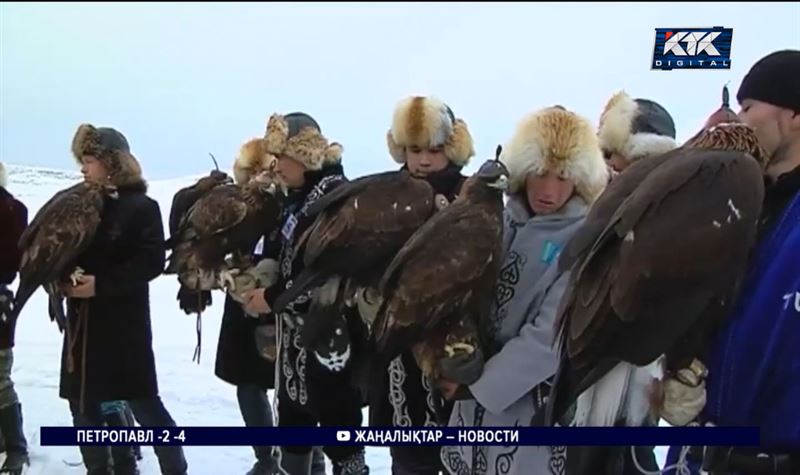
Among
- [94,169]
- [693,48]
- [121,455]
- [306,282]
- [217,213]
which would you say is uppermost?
[693,48]

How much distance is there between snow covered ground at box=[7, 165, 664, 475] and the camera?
3.08 m

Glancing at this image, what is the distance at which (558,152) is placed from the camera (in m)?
2.09

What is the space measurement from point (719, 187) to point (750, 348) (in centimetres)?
31

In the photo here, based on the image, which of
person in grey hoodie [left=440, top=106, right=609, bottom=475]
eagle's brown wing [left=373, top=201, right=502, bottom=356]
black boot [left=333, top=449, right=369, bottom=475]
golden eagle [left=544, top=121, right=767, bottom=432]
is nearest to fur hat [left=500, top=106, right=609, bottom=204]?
person in grey hoodie [left=440, top=106, right=609, bottom=475]

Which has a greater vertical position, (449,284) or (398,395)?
(449,284)

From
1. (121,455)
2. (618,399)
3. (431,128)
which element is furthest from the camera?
(121,455)

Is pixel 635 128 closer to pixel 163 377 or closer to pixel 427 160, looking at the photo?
pixel 427 160

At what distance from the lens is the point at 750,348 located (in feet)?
5.24

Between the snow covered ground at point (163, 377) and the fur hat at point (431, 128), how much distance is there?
2.85ft

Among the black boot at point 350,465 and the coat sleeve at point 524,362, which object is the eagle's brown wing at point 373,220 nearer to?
the coat sleeve at point 524,362

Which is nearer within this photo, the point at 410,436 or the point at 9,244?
the point at 410,436

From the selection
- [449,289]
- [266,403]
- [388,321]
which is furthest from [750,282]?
[266,403]

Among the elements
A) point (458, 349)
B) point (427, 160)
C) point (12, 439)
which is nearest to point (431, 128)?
point (427, 160)

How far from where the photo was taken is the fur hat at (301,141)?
111 inches
